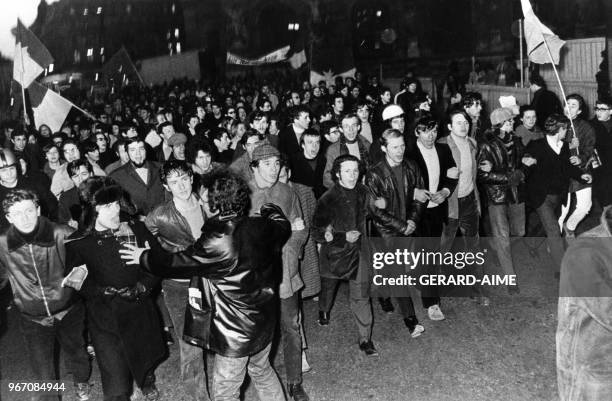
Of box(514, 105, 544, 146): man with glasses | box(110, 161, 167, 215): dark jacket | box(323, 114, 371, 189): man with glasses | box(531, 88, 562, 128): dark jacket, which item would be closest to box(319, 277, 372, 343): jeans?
box(323, 114, 371, 189): man with glasses

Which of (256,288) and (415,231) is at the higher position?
(256,288)

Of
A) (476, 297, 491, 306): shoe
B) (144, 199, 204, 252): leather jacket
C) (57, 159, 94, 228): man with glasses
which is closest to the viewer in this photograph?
(144, 199, 204, 252): leather jacket

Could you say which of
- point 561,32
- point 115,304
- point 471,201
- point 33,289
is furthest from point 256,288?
point 561,32

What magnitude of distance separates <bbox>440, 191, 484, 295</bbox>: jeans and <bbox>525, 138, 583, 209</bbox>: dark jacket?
68 centimetres

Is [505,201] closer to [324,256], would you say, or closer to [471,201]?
[471,201]

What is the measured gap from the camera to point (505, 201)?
6.08m

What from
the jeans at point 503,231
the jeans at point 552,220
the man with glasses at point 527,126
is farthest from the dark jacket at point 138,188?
the man with glasses at point 527,126

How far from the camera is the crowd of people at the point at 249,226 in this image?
3.49 meters

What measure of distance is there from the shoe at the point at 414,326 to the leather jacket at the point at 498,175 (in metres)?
1.48

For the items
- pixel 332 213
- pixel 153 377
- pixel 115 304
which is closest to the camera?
pixel 115 304

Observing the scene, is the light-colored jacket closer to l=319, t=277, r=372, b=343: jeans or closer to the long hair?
l=319, t=277, r=372, b=343: jeans

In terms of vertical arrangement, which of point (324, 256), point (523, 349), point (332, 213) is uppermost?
point (332, 213)

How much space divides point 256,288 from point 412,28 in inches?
892

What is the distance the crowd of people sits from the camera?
3.49m
